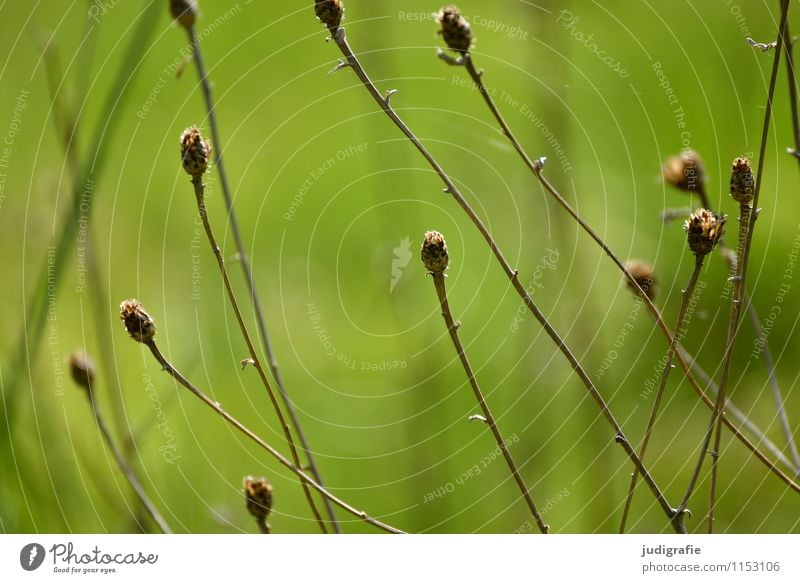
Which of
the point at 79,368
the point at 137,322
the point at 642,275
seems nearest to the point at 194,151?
the point at 137,322

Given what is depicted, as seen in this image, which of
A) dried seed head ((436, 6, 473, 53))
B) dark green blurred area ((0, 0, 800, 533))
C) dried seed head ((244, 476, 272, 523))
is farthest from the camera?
dark green blurred area ((0, 0, 800, 533))

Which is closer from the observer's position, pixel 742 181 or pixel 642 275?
pixel 742 181

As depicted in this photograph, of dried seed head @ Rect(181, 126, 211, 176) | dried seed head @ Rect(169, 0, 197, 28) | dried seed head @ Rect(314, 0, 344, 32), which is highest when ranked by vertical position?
dried seed head @ Rect(169, 0, 197, 28)

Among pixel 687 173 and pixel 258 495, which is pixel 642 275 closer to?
pixel 687 173

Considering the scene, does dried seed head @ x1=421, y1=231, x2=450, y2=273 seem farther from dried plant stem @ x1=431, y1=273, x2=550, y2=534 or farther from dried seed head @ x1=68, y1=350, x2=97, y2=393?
dried seed head @ x1=68, y1=350, x2=97, y2=393

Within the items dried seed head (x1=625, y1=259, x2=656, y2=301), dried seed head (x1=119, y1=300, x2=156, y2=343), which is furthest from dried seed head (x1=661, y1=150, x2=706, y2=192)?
dried seed head (x1=119, y1=300, x2=156, y2=343)

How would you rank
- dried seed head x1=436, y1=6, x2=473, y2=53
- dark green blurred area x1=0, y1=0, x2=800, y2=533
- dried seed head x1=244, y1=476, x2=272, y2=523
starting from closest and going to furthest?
dried seed head x1=436, y1=6, x2=473, y2=53, dried seed head x1=244, y1=476, x2=272, y2=523, dark green blurred area x1=0, y1=0, x2=800, y2=533

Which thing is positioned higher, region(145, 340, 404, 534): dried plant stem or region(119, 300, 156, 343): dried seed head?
region(119, 300, 156, 343): dried seed head
